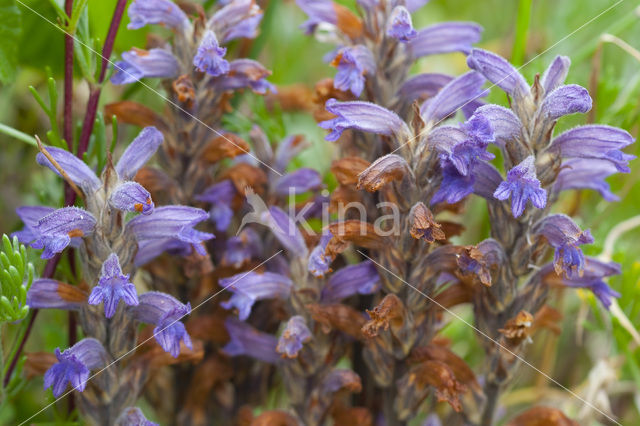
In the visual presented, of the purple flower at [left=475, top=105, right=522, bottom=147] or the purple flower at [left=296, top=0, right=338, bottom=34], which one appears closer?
the purple flower at [left=475, top=105, right=522, bottom=147]

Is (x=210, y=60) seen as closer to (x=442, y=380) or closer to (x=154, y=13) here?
(x=154, y=13)

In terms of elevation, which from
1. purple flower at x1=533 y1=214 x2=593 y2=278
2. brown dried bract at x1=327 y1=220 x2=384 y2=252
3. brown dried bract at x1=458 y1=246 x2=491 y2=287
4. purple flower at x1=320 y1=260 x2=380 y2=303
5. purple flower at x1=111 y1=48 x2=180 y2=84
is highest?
purple flower at x1=111 y1=48 x2=180 y2=84

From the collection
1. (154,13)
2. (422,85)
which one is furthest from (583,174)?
(154,13)

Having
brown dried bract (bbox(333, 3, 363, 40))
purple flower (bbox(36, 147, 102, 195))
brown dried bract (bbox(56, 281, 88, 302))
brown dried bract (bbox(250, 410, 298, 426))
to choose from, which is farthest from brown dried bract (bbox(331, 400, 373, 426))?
brown dried bract (bbox(333, 3, 363, 40))

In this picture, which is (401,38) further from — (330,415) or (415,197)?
(330,415)

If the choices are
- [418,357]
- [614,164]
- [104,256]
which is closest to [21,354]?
[104,256]

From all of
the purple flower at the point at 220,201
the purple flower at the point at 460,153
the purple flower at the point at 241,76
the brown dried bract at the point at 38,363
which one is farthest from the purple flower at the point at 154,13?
the brown dried bract at the point at 38,363

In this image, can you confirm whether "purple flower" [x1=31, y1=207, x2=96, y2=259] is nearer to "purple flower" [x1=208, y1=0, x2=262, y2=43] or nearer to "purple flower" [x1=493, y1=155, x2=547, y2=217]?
"purple flower" [x1=208, y1=0, x2=262, y2=43]
